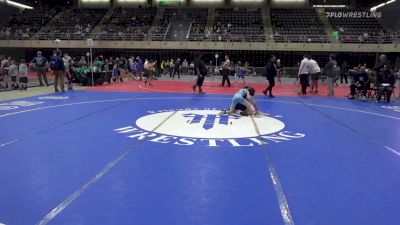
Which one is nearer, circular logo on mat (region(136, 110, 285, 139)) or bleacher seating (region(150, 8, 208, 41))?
circular logo on mat (region(136, 110, 285, 139))

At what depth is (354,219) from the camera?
3.68 metres

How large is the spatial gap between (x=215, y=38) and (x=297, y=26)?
9357 millimetres

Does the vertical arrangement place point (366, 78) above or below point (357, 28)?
below

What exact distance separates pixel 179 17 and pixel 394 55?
2131 cm

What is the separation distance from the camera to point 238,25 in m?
38.2

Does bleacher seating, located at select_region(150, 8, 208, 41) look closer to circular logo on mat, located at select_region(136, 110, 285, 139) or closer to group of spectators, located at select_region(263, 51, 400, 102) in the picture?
group of spectators, located at select_region(263, 51, 400, 102)

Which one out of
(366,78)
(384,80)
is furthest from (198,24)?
(384,80)

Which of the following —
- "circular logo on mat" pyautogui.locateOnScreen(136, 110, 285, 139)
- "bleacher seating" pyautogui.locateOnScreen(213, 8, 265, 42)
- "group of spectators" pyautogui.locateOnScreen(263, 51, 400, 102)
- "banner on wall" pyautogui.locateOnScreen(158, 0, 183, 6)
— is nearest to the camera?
"circular logo on mat" pyautogui.locateOnScreen(136, 110, 285, 139)

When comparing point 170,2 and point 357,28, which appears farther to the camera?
point 170,2

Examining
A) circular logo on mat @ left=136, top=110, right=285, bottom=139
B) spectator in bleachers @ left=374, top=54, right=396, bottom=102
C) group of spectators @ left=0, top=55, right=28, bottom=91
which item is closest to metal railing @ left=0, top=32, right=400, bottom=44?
group of spectators @ left=0, top=55, right=28, bottom=91

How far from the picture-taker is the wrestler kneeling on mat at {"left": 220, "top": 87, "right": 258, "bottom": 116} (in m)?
9.69

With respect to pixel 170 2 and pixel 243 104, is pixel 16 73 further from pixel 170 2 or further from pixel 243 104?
pixel 170 2

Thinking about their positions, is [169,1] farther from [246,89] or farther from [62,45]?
[246,89]

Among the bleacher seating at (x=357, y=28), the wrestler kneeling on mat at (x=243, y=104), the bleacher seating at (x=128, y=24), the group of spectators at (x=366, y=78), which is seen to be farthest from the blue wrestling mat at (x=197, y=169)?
the bleacher seating at (x=128, y=24)
